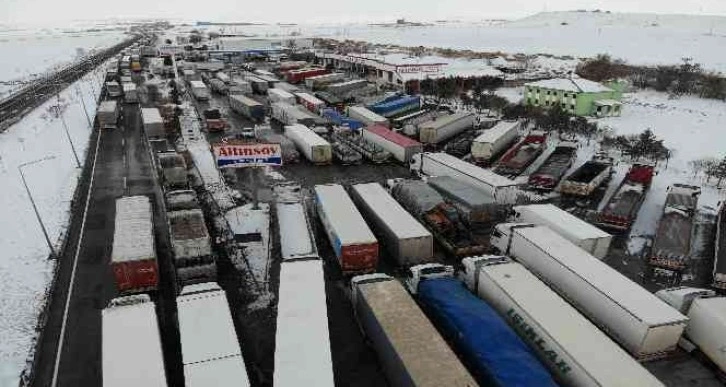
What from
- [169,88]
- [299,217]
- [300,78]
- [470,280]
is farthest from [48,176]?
[300,78]

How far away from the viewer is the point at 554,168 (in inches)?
1668

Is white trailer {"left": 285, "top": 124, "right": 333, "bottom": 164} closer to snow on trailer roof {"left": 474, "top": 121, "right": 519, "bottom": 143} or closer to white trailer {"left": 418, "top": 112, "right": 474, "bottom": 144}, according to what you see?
white trailer {"left": 418, "top": 112, "right": 474, "bottom": 144}

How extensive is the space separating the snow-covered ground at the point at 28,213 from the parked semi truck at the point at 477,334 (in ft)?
65.8

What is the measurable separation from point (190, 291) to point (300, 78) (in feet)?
271

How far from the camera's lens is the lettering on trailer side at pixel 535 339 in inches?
736

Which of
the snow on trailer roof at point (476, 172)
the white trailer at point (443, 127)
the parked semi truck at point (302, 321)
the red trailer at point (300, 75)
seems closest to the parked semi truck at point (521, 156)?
the snow on trailer roof at point (476, 172)

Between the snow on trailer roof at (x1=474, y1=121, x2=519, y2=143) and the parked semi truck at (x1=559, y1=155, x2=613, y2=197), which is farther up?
the snow on trailer roof at (x1=474, y1=121, x2=519, y2=143)

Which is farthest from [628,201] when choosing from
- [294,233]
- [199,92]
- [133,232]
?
[199,92]

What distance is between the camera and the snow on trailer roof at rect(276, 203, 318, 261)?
26.6 meters

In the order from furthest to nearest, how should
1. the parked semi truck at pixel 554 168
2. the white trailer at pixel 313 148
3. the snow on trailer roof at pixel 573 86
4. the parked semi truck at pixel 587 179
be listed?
the snow on trailer roof at pixel 573 86 < the white trailer at pixel 313 148 < the parked semi truck at pixel 554 168 < the parked semi truck at pixel 587 179

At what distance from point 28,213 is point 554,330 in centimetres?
4042

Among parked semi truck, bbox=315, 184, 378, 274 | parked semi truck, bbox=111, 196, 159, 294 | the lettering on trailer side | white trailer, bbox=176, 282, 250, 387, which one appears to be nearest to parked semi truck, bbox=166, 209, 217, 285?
parked semi truck, bbox=111, 196, 159, 294

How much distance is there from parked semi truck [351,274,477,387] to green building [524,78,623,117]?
56632 millimetres

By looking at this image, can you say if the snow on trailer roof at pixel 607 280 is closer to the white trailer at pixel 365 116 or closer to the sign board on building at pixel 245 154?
the sign board on building at pixel 245 154
